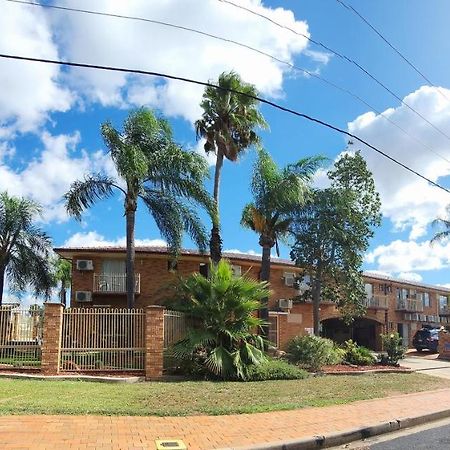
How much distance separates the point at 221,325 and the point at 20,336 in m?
5.44

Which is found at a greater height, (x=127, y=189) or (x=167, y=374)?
(x=127, y=189)

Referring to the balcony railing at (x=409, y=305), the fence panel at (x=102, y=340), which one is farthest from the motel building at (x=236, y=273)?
the fence panel at (x=102, y=340)

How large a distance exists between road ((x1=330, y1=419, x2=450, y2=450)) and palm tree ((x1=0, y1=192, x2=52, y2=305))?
2104 centimetres

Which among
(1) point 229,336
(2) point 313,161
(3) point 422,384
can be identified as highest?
(2) point 313,161

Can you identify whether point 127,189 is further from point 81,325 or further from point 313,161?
point 313,161

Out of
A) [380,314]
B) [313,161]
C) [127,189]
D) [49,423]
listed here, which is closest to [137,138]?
[127,189]

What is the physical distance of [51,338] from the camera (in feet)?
48.6

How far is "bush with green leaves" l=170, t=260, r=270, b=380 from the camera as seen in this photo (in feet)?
49.9

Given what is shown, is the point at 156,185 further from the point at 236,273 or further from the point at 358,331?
the point at 358,331

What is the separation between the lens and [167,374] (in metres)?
15.5

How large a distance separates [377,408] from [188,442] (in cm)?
510

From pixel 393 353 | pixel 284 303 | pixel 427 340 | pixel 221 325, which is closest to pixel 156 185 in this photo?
pixel 221 325

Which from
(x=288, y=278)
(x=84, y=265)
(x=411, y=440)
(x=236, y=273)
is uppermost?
(x=84, y=265)

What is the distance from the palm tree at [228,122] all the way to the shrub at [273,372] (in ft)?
29.3
